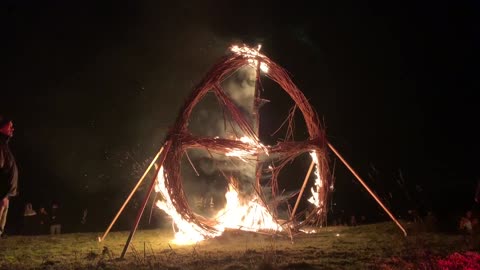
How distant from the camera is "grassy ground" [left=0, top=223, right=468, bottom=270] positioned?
5.55m

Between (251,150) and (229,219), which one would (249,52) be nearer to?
(251,150)

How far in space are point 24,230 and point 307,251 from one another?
835cm

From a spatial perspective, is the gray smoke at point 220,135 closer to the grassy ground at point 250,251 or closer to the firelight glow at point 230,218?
the firelight glow at point 230,218

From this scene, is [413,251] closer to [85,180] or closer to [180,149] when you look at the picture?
[180,149]

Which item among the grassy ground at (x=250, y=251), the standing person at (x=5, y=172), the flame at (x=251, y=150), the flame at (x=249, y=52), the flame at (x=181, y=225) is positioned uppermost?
the flame at (x=249, y=52)

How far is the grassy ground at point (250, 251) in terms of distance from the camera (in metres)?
5.55

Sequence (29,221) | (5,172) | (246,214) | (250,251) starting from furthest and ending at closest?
(29,221) → (246,214) → (250,251) → (5,172)

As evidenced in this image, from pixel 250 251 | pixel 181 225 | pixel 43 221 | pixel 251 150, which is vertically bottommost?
pixel 250 251

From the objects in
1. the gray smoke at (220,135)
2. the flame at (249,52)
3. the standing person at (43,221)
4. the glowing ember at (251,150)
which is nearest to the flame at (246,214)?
the gray smoke at (220,135)

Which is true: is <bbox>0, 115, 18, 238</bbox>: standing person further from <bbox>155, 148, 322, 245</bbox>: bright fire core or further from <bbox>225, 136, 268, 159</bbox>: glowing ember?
<bbox>225, 136, 268, 159</bbox>: glowing ember

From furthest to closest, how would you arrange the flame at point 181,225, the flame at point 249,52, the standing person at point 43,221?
1. the standing person at point 43,221
2. the flame at point 249,52
3. the flame at point 181,225

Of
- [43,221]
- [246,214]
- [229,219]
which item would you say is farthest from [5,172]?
[43,221]

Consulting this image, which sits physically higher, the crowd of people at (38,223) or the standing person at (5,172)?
the standing person at (5,172)

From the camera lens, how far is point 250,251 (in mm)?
6574
